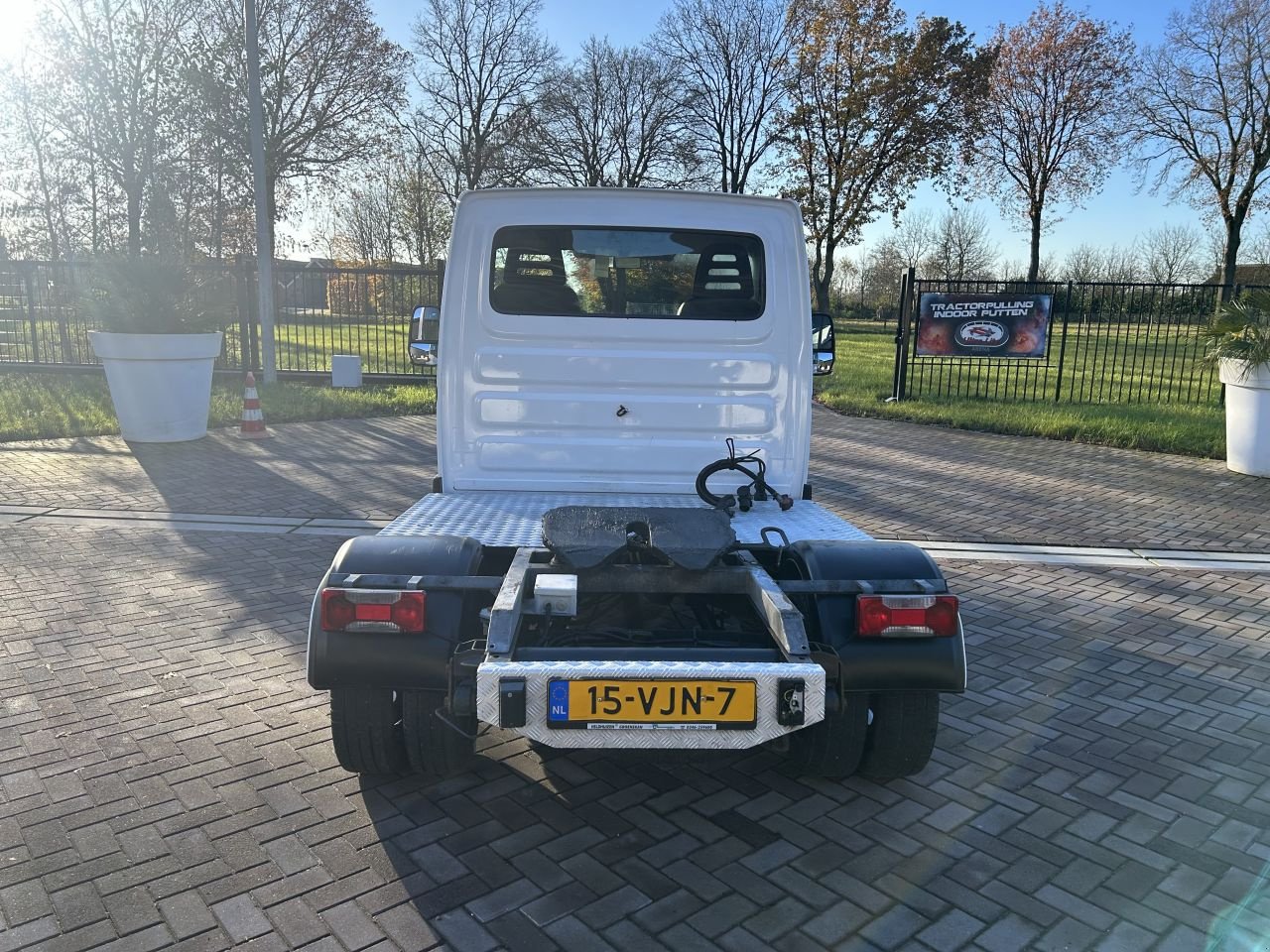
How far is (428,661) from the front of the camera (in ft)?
9.39

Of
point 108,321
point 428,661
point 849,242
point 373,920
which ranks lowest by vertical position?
point 373,920

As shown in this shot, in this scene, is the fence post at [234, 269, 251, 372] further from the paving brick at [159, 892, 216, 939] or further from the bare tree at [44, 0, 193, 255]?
the paving brick at [159, 892, 216, 939]

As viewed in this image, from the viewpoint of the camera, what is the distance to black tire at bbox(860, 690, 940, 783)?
3.10 m

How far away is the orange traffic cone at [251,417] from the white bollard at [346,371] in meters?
3.83

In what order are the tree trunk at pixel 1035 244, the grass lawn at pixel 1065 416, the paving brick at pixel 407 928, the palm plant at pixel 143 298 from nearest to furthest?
the paving brick at pixel 407 928
the palm plant at pixel 143 298
the grass lawn at pixel 1065 416
the tree trunk at pixel 1035 244

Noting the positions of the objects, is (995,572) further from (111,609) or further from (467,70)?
(467,70)

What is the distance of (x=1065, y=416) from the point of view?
40.0ft

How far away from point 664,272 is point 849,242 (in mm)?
33928

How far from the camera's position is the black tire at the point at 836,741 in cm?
312

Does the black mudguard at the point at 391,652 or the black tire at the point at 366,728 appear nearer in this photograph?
the black mudguard at the point at 391,652

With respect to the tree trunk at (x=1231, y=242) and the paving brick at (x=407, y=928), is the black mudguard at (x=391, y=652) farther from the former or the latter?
the tree trunk at (x=1231, y=242)

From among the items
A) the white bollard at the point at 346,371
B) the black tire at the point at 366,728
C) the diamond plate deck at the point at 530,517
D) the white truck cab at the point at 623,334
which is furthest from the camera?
the white bollard at the point at 346,371

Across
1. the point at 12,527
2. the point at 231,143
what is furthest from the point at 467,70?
the point at 12,527

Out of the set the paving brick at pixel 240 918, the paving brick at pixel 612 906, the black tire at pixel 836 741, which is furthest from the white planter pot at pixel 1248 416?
the paving brick at pixel 240 918
